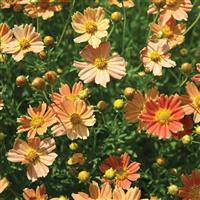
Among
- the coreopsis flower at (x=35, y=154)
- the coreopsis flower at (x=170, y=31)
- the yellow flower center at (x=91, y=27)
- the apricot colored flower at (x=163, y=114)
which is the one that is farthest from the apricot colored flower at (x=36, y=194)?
the coreopsis flower at (x=170, y=31)

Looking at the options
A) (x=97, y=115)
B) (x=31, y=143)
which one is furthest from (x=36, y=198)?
(x=97, y=115)

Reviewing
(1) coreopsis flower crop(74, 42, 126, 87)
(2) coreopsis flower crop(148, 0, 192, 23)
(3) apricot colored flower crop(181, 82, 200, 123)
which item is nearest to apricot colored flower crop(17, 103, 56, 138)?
(1) coreopsis flower crop(74, 42, 126, 87)

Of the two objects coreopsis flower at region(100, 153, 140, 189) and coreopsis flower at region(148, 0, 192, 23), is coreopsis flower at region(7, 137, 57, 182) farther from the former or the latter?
coreopsis flower at region(148, 0, 192, 23)

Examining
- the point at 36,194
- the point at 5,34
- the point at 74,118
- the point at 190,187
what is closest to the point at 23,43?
the point at 5,34

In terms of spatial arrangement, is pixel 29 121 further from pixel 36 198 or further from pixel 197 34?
pixel 197 34

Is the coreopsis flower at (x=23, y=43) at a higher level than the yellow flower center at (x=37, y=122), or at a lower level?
higher

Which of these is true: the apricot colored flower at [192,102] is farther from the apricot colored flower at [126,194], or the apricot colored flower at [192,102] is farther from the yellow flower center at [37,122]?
the yellow flower center at [37,122]
